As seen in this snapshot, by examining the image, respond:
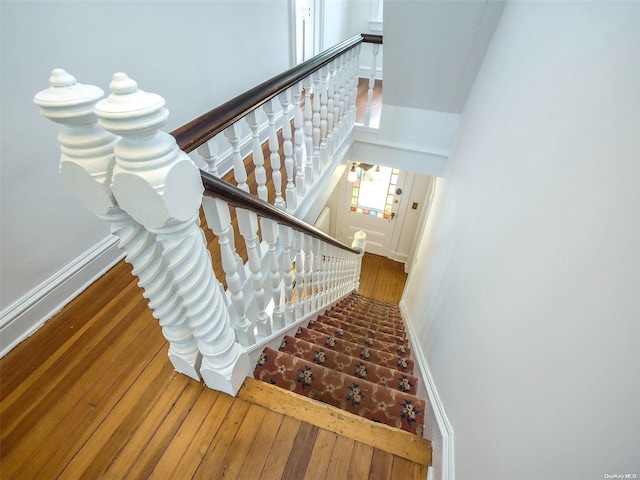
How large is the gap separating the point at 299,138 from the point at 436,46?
4.06 feet

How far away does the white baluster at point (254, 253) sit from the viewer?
1055 millimetres

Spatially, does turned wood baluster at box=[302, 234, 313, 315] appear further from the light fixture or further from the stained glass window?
the stained glass window

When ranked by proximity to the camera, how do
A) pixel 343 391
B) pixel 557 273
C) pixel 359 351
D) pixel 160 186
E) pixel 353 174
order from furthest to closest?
pixel 353 174 → pixel 359 351 → pixel 343 391 → pixel 557 273 → pixel 160 186

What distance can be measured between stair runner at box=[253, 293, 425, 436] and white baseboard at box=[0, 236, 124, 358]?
3.65 ft


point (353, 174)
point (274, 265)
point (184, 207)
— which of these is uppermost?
point (184, 207)

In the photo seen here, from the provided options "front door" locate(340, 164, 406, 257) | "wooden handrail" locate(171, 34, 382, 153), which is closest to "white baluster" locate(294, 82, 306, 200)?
"wooden handrail" locate(171, 34, 382, 153)

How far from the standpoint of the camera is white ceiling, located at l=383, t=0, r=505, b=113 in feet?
6.29

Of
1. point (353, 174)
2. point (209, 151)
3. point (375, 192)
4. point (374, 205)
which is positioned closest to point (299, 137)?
point (209, 151)

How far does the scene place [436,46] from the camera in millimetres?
2197

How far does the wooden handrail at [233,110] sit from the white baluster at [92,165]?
28 centimetres

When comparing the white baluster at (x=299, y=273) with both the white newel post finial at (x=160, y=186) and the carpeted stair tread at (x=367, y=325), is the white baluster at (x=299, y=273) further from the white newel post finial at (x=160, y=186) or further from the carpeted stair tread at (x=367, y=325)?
the carpeted stair tread at (x=367, y=325)

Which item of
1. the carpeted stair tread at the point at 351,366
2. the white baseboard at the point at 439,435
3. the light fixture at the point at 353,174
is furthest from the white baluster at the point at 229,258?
the light fixture at the point at 353,174

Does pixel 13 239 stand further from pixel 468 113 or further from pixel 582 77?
pixel 468 113

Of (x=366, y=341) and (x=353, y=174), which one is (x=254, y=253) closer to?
(x=366, y=341)
